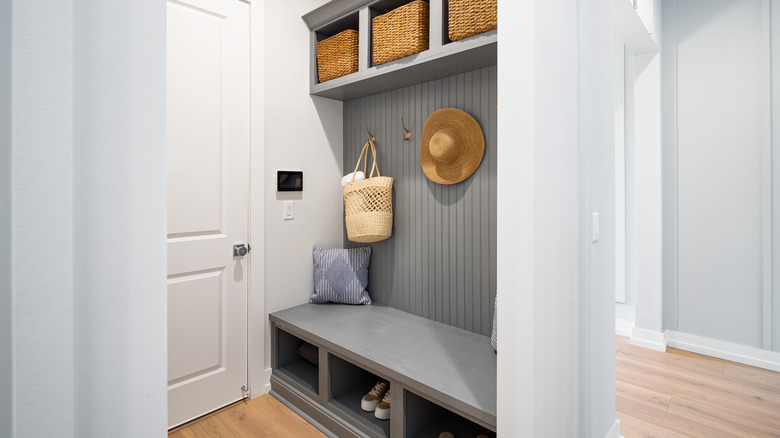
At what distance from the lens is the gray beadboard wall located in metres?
1.96

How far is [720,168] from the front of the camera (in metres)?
2.69

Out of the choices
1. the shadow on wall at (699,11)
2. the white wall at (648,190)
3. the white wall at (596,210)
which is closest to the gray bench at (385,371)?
the white wall at (596,210)

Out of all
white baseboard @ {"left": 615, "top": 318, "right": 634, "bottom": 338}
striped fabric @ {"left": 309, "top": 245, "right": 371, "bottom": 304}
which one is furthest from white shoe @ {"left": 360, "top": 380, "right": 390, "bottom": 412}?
white baseboard @ {"left": 615, "top": 318, "right": 634, "bottom": 338}

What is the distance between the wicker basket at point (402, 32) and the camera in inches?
74.6

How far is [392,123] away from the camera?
2385mm

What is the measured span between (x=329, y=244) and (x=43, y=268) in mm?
2306

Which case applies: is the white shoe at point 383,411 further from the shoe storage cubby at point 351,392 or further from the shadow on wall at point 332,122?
the shadow on wall at point 332,122

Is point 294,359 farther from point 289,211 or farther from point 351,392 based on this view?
point 289,211

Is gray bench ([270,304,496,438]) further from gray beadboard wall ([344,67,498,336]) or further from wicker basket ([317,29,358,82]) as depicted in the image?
wicker basket ([317,29,358,82])

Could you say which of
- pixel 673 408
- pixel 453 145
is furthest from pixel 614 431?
pixel 453 145

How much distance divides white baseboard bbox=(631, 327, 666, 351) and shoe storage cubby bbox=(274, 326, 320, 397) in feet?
8.00

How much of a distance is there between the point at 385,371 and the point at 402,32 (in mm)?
1626

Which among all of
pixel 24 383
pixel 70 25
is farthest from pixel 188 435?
pixel 70 25

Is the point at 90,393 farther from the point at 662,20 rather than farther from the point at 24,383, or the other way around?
the point at 662,20
